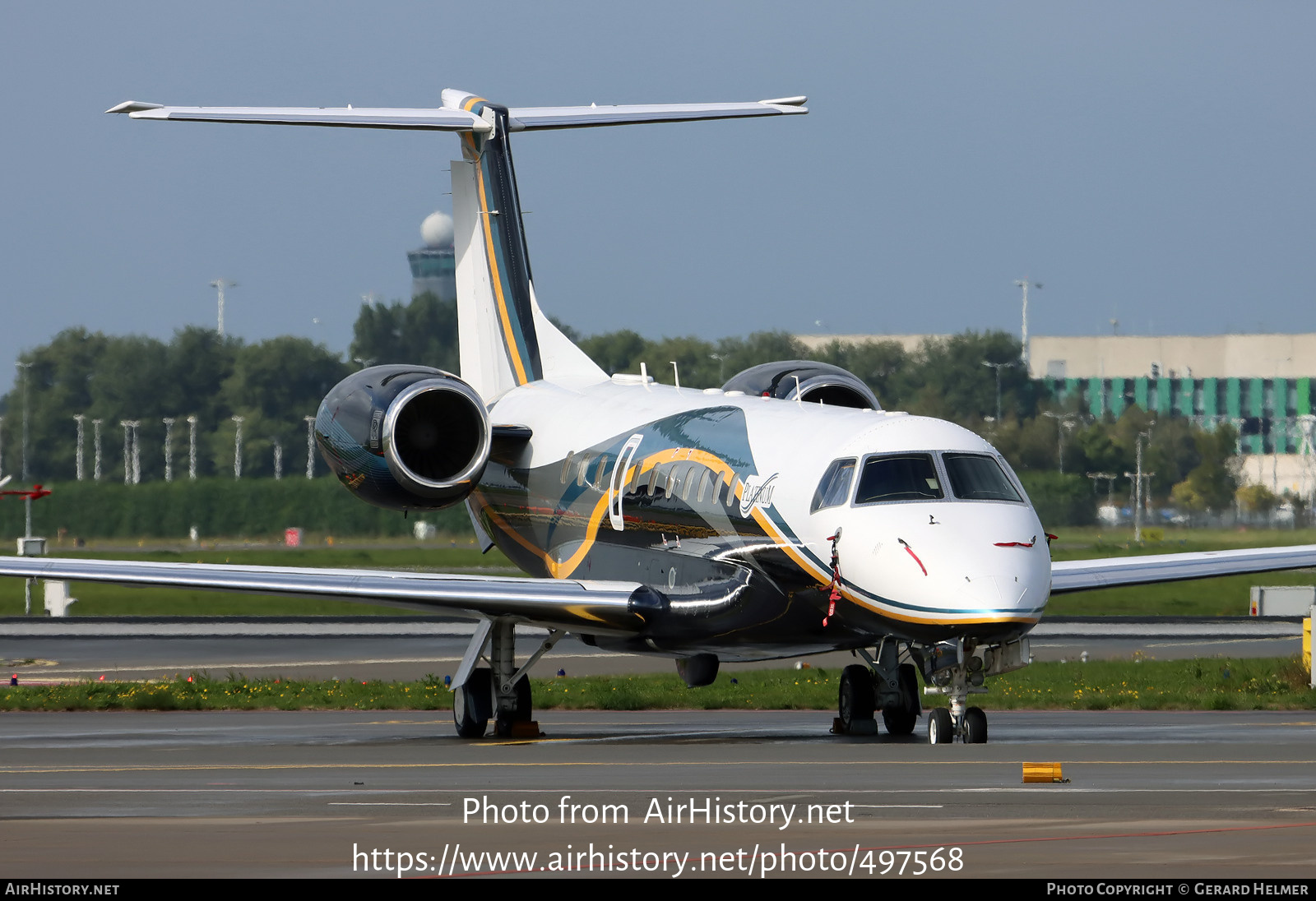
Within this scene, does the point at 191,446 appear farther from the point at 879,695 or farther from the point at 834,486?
the point at 834,486

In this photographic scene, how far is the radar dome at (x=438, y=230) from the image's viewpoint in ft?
472

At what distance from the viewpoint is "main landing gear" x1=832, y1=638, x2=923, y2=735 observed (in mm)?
19922

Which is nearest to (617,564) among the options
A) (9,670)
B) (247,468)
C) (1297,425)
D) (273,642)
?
(9,670)

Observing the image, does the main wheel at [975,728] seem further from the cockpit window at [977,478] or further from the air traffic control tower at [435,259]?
the air traffic control tower at [435,259]

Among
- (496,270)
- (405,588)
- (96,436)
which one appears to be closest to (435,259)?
(96,436)

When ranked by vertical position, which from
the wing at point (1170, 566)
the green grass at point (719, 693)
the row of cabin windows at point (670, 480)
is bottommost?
the green grass at point (719, 693)

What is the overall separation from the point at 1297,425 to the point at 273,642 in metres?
102

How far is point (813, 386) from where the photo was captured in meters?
26.8

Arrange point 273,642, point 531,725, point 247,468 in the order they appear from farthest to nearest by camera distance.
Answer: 1. point 247,468
2. point 273,642
3. point 531,725

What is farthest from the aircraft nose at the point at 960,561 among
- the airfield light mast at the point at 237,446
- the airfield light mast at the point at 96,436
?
the airfield light mast at the point at 237,446

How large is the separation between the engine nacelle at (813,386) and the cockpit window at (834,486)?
21.3ft

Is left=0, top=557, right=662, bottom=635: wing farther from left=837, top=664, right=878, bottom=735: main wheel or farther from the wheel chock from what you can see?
the wheel chock

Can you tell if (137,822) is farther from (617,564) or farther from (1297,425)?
(1297,425)

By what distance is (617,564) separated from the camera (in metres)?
23.8
